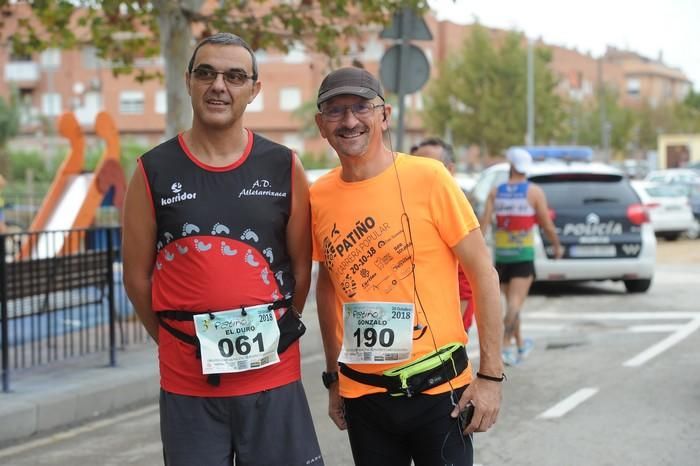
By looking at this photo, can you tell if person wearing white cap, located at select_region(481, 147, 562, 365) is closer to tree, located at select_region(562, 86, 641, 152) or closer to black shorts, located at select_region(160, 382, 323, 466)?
black shorts, located at select_region(160, 382, 323, 466)

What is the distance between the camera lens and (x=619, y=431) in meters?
7.41

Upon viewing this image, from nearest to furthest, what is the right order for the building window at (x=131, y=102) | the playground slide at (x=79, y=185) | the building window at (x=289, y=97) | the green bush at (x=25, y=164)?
the playground slide at (x=79, y=185), the green bush at (x=25, y=164), the building window at (x=289, y=97), the building window at (x=131, y=102)

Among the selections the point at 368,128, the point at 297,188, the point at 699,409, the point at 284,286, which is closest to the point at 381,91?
the point at 368,128

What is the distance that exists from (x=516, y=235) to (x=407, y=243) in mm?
6658

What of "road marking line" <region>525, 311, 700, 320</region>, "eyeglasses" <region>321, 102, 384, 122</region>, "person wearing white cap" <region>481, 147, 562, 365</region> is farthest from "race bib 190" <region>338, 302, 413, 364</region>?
"road marking line" <region>525, 311, 700, 320</region>

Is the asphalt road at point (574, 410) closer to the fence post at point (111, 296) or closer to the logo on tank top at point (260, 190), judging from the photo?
the fence post at point (111, 296)

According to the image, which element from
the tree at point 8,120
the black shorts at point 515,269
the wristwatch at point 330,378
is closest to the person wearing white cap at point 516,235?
the black shorts at point 515,269

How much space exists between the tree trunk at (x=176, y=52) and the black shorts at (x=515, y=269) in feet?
12.9

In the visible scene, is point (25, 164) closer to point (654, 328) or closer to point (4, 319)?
point (654, 328)

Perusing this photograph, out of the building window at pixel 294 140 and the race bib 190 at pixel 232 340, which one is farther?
the building window at pixel 294 140

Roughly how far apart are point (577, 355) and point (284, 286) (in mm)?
7364

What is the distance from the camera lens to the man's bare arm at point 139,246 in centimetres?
376

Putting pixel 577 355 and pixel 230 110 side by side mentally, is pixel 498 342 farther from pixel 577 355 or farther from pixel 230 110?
pixel 577 355

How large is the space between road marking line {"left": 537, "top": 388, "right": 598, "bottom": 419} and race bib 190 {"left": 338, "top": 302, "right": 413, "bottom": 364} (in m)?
4.47
